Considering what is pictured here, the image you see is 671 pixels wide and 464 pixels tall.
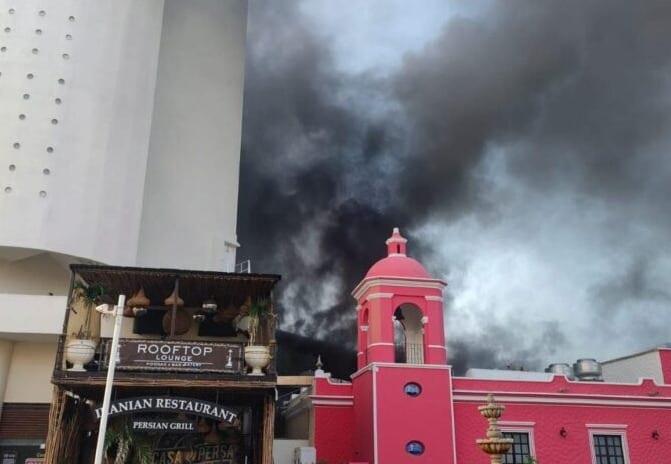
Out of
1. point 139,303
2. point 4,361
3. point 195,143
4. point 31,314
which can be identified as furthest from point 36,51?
point 139,303

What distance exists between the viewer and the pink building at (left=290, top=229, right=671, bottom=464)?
83.9 feet

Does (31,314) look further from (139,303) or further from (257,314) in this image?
(257,314)

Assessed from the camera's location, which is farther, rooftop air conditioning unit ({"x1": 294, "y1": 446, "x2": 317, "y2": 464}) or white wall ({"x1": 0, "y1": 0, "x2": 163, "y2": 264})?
white wall ({"x1": 0, "y1": 0, "x2": 163, "y2": 264})

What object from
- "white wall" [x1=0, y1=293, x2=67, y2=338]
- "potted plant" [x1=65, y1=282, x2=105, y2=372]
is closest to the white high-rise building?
"white wall" [x1=0, y1=293, x2=67, y2=338]

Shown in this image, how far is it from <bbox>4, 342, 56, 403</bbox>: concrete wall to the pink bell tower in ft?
39.3

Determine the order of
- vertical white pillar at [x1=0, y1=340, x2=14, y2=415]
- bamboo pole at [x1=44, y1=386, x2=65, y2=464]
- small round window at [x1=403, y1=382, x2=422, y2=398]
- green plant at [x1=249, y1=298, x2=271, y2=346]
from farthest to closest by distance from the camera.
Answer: small round window at [x1=403, y1=382, x2=422, y2=398] → vertical white pillar at [x1=0, y1=340, x2=14, y2=415] → green plant at [x1=249, y1=298, x2=271, y2=346] → bamboo pole at [x1=44, y1=386, x2=65, y2=464]

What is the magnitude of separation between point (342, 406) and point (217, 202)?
11.5m

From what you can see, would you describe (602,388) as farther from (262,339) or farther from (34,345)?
(34,345)

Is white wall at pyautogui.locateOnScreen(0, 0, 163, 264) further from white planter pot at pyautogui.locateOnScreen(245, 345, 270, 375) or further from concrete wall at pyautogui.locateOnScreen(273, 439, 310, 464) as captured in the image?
white planter pot at pyautogui.locateOnScreen(245, 345, 270, 375)

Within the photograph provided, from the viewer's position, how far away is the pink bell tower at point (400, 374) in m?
25.2

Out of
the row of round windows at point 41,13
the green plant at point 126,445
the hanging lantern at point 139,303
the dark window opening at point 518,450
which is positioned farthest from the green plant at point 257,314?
the row of round windows at point 41,13

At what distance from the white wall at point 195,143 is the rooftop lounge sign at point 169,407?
508 inches

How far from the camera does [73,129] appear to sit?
25.6 m

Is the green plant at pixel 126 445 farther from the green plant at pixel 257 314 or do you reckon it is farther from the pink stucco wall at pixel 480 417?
the pink stucco wall at pixel 480 417
